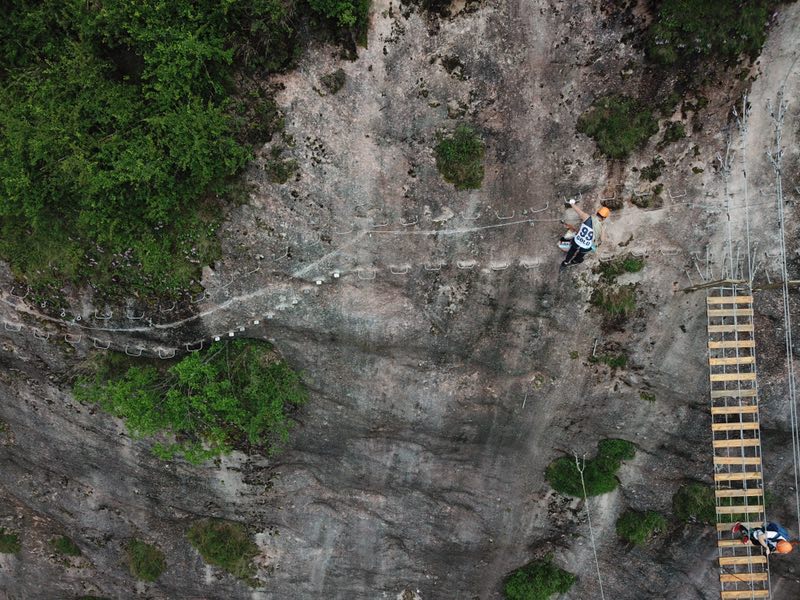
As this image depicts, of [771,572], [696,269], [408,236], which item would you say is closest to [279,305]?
[408,236]

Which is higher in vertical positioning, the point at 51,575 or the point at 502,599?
the point at 502,599

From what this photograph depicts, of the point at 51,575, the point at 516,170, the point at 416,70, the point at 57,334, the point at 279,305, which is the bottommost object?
the point at 51,575

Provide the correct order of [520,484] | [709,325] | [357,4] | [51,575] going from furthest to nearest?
[51,575] < [520,484] < [709,325] < [357,4]

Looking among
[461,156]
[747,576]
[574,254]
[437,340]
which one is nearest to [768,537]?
[747,576]

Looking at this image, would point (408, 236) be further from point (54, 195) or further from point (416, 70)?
point (54, 195)

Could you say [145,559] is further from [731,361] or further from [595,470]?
[731,361]

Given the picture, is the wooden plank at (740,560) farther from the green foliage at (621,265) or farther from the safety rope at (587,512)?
the green foliage at (621,265)

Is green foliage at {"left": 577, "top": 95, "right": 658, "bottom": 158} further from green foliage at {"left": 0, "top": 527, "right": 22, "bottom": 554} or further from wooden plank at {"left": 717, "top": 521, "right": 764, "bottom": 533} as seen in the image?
green foliage at {"left": 0, "top": 527, "right": 22, "bottom": 554}

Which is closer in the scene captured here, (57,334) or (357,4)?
(357,4)

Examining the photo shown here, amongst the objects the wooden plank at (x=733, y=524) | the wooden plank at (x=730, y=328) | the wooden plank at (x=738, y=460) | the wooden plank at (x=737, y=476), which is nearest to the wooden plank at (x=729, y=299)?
the wooden plank at (x=730, y=328)
